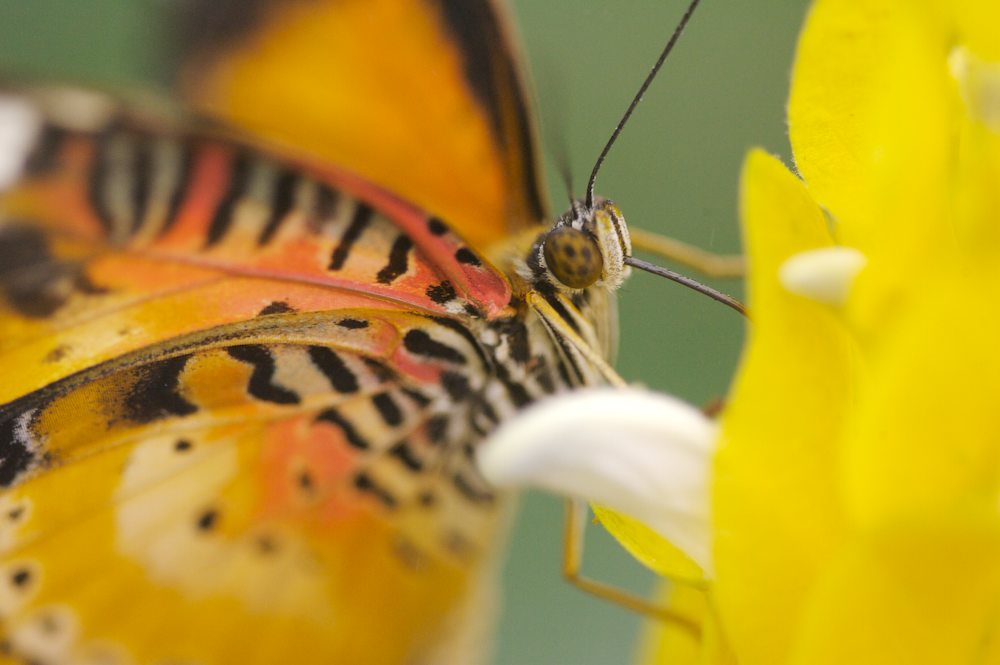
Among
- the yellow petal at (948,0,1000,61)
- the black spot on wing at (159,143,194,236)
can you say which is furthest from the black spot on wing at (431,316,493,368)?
the yellow petal at (948,0,1000,61)

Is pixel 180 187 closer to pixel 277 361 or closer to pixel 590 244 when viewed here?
pixel 277 361

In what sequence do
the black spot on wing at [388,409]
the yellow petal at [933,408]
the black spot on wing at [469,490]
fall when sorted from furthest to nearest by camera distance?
the black spot on wing at [469,490]
the black spot on wing at [388,409]
the yellow petal at [933,408]

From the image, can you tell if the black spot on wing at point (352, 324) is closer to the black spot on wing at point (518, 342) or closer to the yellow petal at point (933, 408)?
the black spot on wing at point (518, 342)

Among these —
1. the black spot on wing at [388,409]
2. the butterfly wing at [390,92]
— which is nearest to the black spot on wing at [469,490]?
the black spot on wing at [388,409]

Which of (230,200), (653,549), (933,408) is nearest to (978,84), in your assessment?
(933,408)

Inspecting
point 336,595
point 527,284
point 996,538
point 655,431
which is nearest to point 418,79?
point 527,284

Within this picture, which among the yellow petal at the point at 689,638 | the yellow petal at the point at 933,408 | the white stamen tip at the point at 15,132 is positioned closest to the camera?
the yellow petal at the point at 933,408

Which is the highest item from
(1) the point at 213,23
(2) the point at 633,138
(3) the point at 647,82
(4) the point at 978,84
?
(2) the point at 633,138

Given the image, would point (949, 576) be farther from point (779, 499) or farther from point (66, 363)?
point (66, 363)
